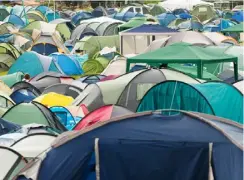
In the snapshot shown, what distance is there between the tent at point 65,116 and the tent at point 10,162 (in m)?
2.92

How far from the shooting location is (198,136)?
5098mm

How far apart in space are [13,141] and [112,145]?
6.53 ft

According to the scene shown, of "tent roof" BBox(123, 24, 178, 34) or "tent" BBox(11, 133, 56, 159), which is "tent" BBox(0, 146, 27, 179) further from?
"tent roof" BBox(123, 24, 178, 34)

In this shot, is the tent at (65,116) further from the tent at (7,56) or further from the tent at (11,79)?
the tent at (7,56)

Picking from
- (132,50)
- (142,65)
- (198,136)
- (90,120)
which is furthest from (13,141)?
(132,50)

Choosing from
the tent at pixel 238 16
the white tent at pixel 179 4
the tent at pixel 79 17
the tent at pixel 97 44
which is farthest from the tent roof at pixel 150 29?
the white tent at pixel 179 4

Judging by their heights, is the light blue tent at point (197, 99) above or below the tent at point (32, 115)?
above

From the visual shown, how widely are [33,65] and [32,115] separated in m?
7.44

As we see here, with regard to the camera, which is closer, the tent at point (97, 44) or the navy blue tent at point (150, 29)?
the navy blue tent at point (150, 29)

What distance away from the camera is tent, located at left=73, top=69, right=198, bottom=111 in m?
9.98

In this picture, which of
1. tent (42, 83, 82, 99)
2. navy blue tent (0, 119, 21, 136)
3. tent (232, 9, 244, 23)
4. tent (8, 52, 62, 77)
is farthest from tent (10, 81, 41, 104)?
tent (232, 9, 244, 23)

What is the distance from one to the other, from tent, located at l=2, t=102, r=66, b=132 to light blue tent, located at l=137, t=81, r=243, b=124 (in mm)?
1168

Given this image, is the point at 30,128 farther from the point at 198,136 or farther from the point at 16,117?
the point at 198,136

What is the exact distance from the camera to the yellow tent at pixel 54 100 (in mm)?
10328
